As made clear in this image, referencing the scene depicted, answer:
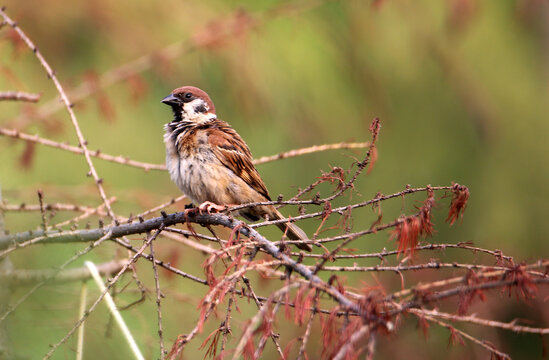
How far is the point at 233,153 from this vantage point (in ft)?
10.8

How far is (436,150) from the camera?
4.84 metres

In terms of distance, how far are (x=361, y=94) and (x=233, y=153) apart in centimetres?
166

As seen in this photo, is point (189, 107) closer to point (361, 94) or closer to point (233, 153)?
point (233, 153)

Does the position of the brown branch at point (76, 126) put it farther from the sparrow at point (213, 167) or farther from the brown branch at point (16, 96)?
the sparrow at point (213, 167)

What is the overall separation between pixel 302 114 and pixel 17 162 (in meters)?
1.88

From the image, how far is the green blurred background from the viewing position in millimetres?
4340

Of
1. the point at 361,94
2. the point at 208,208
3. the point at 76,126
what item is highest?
the point at 361,94

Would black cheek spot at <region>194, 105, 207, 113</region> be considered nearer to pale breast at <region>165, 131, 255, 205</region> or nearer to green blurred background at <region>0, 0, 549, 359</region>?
pale breast at <region>165, 131, 255, 205</region>

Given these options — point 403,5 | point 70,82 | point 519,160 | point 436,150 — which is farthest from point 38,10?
point 519,160

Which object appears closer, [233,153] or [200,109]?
[233,153]

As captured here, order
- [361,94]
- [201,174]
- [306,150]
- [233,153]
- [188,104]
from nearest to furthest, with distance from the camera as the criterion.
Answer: [306,150] → [201,174] → [233,153] → [188,104] → [361,94]

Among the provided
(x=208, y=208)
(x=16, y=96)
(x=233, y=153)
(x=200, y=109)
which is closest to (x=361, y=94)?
(x=200, y=109)

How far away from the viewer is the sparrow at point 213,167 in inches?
126

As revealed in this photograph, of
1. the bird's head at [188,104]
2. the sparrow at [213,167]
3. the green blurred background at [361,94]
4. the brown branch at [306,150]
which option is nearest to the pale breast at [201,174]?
the sparrow at [213,167]
